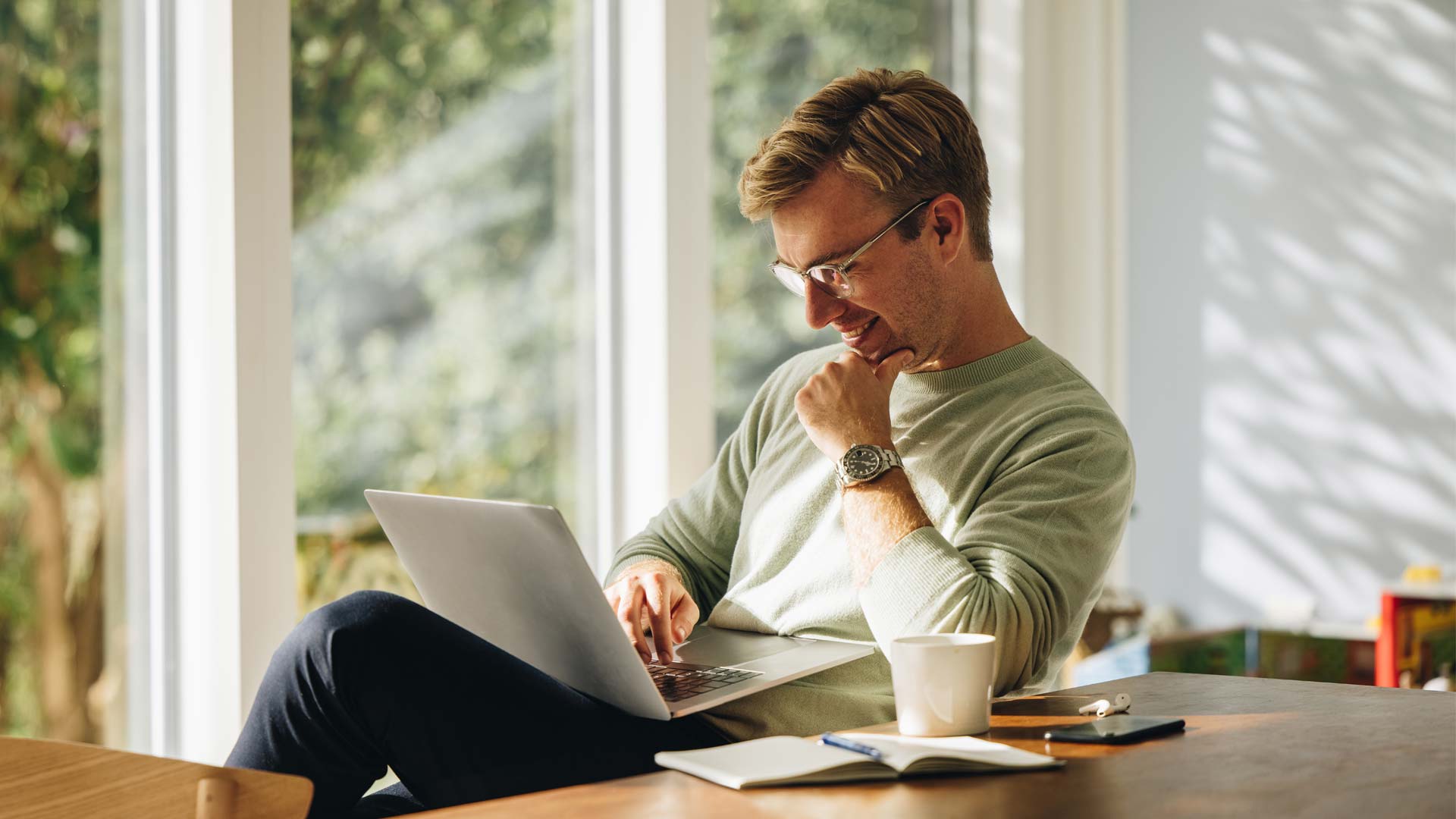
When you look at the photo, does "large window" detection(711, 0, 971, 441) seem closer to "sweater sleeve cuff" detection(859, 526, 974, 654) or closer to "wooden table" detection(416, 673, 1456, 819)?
"sweater sleeve cuff" detection(859, 526, 974, 654)

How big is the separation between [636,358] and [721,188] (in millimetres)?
467

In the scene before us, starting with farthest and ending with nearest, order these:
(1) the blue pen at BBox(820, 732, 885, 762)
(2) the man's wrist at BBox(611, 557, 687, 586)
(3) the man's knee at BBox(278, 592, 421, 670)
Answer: (2) the man's wrist at BBox(611, 557, 687, 586)
(3) the man's knee at BBox(278, 592, 421, 670)
(1) the blue pen at BBox(820, 732, 885, 762)

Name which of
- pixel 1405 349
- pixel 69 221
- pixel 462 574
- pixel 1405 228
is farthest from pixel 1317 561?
pixel 69 221

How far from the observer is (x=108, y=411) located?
76.1 inches

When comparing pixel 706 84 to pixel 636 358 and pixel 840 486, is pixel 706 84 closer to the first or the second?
pixel 636 358

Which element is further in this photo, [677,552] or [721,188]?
[721,188]

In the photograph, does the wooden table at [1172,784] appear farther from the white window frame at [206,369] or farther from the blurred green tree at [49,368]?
the blurred green tree at [49,368]

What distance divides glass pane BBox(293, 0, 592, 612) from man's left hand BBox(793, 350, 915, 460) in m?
1.09

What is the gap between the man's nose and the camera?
154 cm

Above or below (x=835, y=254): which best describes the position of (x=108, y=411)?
below

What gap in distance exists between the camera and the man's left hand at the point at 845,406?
4.57 feet

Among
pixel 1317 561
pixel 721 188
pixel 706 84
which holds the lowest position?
pixel 1317 561

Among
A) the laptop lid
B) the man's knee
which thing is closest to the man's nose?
the laptop lid

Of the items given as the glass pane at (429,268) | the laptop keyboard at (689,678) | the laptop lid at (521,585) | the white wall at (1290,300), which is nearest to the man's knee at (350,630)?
the laptop lid at (521,585)
